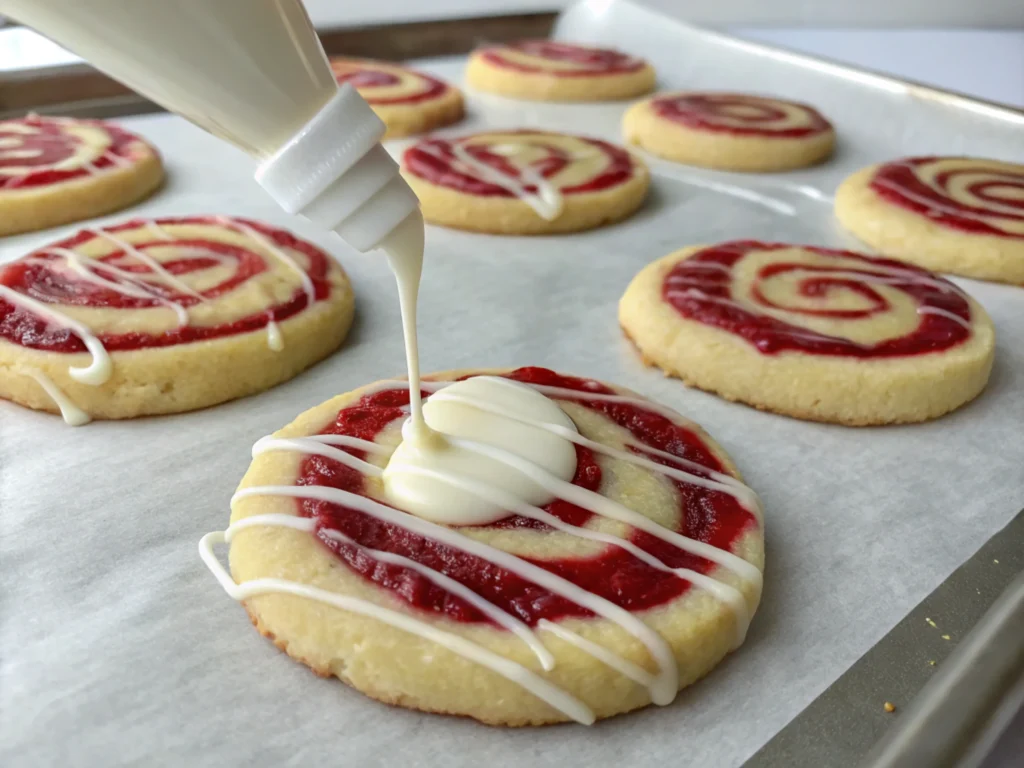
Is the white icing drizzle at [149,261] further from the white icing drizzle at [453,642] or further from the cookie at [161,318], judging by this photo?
the white icing drizzle at [453,642]

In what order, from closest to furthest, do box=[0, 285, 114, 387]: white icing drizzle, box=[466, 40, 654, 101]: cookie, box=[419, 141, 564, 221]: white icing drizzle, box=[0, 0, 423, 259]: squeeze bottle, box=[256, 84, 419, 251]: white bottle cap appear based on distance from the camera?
box=[0, 0, 423, 259]: squeeze bottle → box=[256, 84, 419, 251]: white bottle cap → box=[0, 285, 114, 387]: white icing drizzle → box=[419, 141, 564, 221]: white icing drizzle → box=[466, 40, 654, 101]: cookie

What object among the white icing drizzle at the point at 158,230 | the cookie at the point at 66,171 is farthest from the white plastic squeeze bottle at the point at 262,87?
the cookie at the point at 66,171

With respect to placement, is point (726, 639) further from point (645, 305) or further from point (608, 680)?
point (645, 305)

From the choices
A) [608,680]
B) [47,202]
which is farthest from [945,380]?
[47,202]

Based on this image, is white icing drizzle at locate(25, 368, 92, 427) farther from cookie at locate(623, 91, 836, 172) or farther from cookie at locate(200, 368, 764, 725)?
cookie at locate(623, 91, 836, 172)

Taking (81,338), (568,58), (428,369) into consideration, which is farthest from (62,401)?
(568,58)

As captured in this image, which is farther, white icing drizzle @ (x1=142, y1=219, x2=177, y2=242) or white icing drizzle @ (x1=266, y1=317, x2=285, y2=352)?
white icing drizzle @ (x1=142, y1=219, x2=177, y2=242)

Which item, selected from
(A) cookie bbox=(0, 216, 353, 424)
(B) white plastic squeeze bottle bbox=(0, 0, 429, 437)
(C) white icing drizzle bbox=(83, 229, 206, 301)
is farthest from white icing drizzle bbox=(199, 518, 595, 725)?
(C) white icing drizzle bbox=(83, 229, 206, 301)
